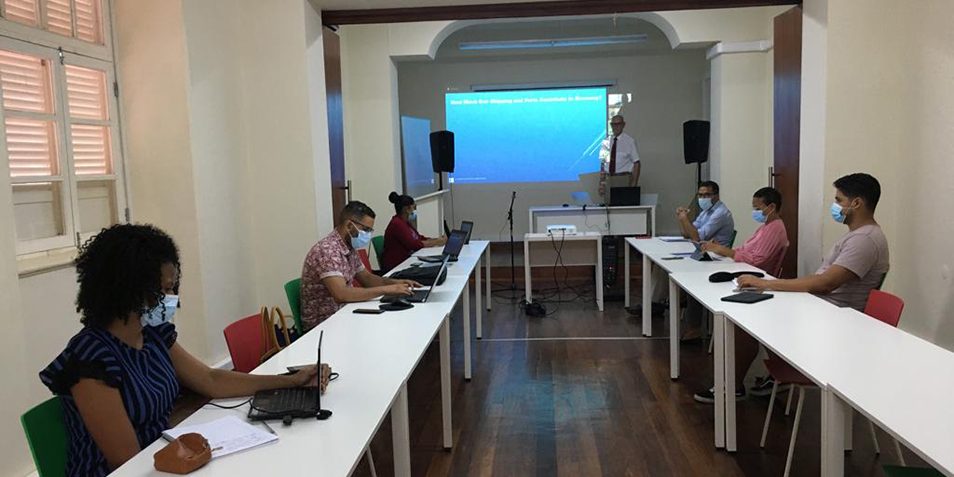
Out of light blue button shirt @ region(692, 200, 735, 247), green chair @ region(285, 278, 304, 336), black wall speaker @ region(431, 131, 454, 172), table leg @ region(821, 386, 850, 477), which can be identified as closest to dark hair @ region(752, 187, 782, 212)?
light blue button shirt @ region(692, 200, 735, 247)

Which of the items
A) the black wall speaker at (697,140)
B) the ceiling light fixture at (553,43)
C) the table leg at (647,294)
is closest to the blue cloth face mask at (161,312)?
the table leg at (647,294)

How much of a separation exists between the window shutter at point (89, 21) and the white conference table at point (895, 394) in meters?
4.35

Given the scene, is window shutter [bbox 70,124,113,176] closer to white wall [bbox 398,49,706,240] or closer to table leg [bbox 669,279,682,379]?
table leg [bbox 669,279,682,379]

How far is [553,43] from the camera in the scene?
9.88 m

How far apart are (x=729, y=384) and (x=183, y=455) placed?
268 cm

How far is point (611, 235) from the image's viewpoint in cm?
885

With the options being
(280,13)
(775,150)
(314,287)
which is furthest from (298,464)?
(775,150)

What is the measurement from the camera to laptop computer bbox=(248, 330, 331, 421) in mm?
2164

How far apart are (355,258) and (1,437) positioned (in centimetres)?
199

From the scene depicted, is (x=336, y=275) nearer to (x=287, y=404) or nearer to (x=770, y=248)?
(x=287, y=404)

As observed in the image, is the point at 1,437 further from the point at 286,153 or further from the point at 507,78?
the point at 507,78

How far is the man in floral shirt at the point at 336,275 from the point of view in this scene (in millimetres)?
3971

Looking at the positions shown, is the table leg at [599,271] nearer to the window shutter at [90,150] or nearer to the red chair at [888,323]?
the red chair at [888,323]

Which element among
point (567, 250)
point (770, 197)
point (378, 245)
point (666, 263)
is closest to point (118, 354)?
point (666, 263)
